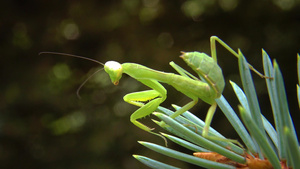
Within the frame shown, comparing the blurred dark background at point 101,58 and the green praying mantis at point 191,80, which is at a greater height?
the blurred dark background at point 101,58

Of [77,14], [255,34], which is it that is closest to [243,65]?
[255,34]

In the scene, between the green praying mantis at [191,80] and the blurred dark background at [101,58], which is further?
the blurred dark background at [101,58]

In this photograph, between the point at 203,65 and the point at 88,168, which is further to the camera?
the point at 88,168

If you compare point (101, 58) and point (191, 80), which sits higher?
point (101, 58)

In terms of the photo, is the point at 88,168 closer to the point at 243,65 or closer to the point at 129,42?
the point at 129,42

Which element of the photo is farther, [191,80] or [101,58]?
[101,58]

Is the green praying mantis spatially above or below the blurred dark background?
below

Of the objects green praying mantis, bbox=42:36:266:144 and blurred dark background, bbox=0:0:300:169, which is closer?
green praying mantis, bbox=42:36:266:144

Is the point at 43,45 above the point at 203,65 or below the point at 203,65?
above
